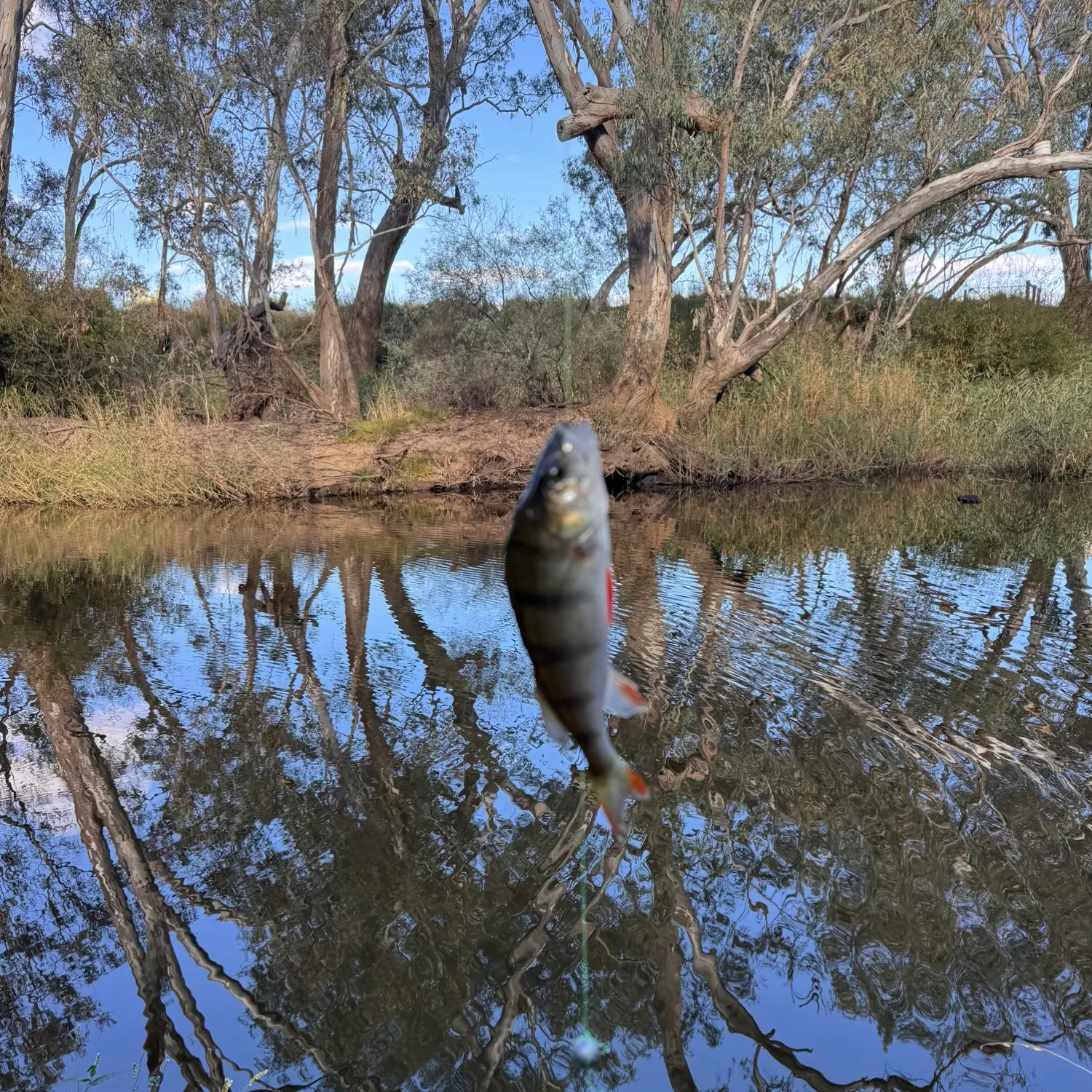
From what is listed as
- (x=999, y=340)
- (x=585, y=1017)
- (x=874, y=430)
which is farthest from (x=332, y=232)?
(x=585, y=1017)

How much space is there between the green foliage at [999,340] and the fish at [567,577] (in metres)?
20.9

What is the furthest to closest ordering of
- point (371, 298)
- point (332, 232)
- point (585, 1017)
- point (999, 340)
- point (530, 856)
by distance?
point (371, 298) → point (999, 340) → point (332, 232) → point (530, 856) → point (585, 1017)

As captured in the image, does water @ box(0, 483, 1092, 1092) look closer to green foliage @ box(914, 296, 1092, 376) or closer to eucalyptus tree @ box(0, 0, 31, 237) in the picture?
eucalyptus tree @ box(0, 0, 31, 237)

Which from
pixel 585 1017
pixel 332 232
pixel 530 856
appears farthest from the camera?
pixel 332 232

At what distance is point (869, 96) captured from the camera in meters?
13.8

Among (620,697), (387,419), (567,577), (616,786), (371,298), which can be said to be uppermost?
(371,298)

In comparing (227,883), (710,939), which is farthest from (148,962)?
(710,939)

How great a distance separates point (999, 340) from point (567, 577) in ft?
74.0

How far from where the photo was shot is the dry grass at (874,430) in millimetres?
15188

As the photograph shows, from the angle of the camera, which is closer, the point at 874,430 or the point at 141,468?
the point at 141,468

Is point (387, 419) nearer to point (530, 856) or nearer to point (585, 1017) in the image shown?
point (530, 856)

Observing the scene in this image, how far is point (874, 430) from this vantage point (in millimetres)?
15562

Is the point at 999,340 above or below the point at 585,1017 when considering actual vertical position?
above

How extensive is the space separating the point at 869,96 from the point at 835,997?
1382 cm
